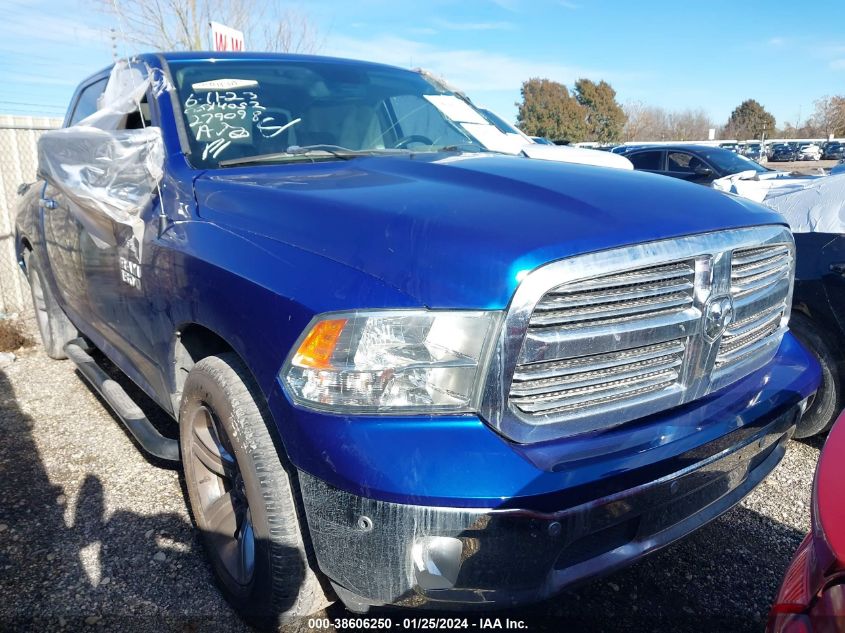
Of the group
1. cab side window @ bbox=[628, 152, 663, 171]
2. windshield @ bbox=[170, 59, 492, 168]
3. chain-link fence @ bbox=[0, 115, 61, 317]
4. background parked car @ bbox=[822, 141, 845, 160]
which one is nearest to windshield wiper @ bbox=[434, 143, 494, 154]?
windshield @ bbox=[170, 59, 492, 168]

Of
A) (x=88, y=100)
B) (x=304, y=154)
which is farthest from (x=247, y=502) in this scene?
(x=88, y=100)

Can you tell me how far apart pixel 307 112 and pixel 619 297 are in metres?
1.91

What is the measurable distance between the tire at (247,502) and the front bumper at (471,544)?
0.64 feet

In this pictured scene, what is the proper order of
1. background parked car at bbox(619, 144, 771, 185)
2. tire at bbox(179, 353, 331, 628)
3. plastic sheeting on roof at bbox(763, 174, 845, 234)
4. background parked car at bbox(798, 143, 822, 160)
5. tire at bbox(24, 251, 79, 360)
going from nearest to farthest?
1. tire at bbox(179, 353, 331, 628)
2. plastic sheeting on roof at bbox(763, 174, 845, 234)
3. tire at bbox(24, 251, 79, 360)
4. background parked car at bbox(619, 144, 771, 185)
5. background parked car at bbox(798, 143, 822, 160)

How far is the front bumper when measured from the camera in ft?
5.32

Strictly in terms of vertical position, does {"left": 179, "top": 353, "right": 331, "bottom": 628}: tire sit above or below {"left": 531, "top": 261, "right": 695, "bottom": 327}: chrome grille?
below

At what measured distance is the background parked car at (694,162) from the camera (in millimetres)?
9703

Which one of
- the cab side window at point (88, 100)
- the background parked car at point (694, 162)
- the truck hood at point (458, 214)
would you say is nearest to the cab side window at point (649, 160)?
the background parked car at point (694, 162)

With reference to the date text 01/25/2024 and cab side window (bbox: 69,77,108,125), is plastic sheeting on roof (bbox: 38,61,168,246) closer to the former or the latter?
cab side window (bbox: 69,77,108,125)

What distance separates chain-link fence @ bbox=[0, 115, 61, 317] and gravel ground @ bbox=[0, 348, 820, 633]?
12.7 ft

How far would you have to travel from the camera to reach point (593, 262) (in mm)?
1703

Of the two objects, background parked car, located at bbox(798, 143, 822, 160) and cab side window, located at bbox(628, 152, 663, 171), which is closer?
cab side window, located at bbox(628, 152, 663, 171)

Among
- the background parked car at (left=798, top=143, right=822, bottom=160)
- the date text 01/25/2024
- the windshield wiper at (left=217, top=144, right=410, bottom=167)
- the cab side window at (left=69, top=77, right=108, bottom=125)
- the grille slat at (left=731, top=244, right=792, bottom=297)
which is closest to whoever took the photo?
the grille slat at (left=731, top=244, right=792, bottom=297)

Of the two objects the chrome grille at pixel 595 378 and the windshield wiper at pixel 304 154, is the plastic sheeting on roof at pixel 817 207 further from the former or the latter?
the windshield wiper at pixel 304 154
